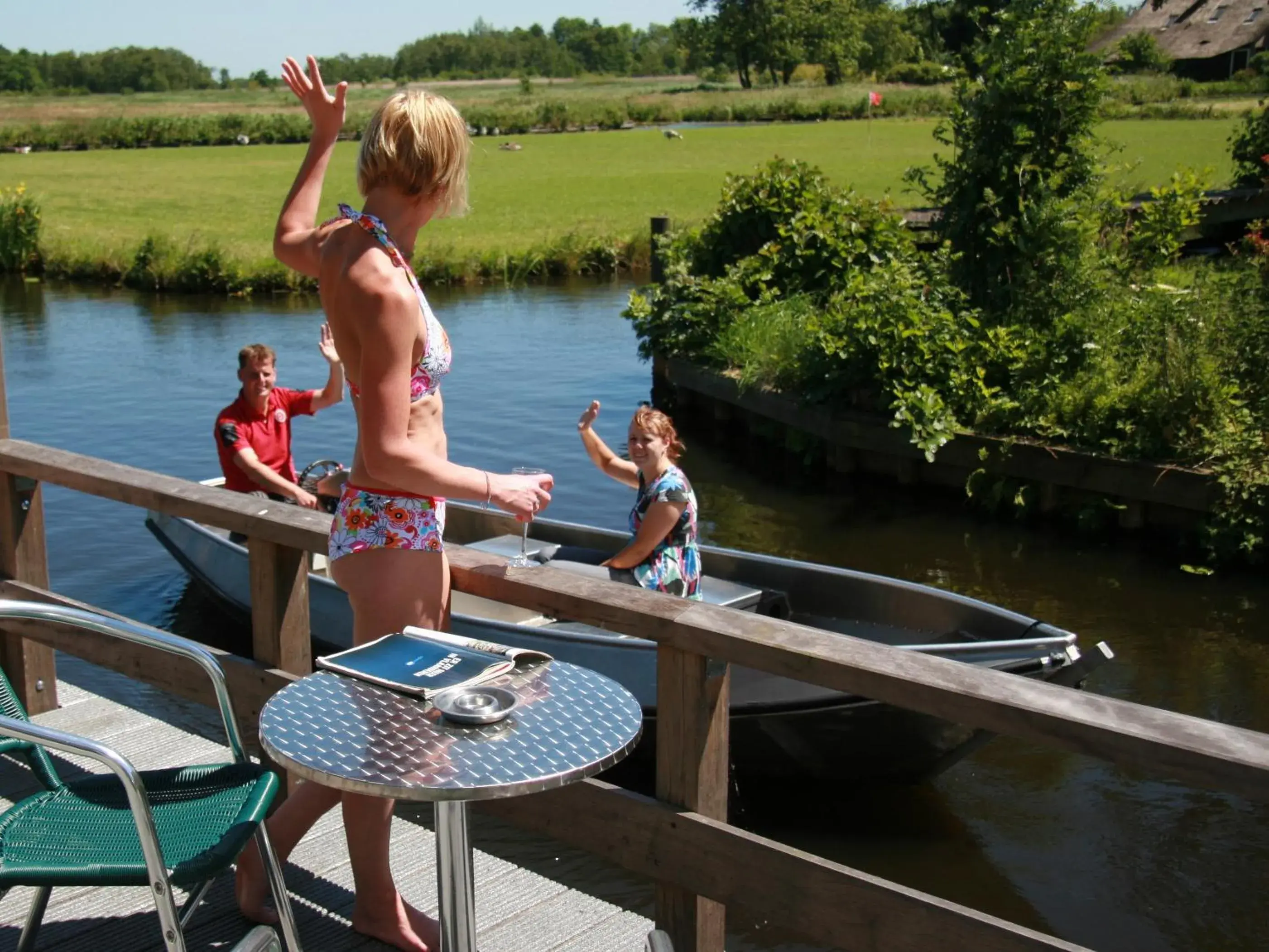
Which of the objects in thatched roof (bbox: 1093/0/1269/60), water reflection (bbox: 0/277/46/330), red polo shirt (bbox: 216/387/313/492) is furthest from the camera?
thatched roof (bbox: 1093/0/1269/60)

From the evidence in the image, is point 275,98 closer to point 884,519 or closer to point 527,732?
point 884,519

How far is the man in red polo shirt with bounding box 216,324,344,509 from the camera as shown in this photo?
8320mm

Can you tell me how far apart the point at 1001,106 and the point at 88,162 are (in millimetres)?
49896

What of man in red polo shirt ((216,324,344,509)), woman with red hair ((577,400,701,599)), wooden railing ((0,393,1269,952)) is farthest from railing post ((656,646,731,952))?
man in red polo shirt ((216,324,344,509))

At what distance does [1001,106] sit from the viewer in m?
12.4

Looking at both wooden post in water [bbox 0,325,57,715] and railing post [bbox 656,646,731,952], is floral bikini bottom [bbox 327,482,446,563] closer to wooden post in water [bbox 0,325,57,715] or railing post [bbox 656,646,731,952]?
railing post [bbox 656,646,731,952]

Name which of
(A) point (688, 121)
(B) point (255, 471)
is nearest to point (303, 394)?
(B) point (255, 471)

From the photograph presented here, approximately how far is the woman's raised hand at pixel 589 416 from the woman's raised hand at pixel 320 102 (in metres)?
2.48

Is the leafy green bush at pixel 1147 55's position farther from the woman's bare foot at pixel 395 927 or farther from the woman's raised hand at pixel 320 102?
the woman's bare foot at pixel 395 927

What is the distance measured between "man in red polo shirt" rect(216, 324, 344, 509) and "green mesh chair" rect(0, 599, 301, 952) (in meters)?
4.99

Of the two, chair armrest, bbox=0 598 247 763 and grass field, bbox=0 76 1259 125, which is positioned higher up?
grass field, bbox=0 76 1259 125

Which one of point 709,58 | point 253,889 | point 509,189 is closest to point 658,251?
point 253,889

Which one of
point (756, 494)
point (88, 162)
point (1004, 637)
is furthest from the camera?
point (88, 162)

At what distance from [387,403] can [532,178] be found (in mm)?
43206
